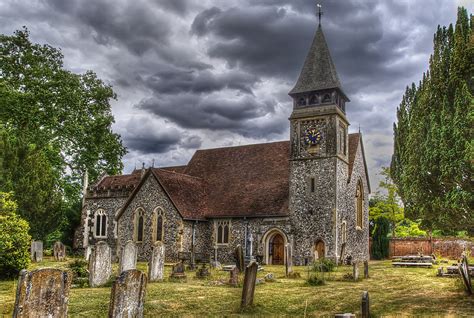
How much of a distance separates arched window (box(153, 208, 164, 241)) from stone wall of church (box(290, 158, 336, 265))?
8.47 metres

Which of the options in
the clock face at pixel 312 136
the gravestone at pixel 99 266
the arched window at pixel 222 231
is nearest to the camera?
the gravestone at pixel 99 266

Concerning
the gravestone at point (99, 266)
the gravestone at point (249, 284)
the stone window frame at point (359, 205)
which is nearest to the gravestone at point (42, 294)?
the gravestone at point (249, 284)

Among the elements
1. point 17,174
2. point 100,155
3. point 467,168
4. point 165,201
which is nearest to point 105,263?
point 467,168

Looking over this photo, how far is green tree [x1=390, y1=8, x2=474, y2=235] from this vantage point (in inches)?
470

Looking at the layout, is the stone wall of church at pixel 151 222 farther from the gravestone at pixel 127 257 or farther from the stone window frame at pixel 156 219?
the gravestone at pixel 127 257

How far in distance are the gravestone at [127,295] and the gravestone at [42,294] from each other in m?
0.78

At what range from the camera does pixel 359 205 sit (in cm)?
3475

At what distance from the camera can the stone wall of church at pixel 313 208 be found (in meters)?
29.4

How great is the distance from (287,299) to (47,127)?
28.2 meters

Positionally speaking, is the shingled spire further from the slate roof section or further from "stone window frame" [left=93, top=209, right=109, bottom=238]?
"stone window frame" [left=93, top=209, right=109, bottom=238]

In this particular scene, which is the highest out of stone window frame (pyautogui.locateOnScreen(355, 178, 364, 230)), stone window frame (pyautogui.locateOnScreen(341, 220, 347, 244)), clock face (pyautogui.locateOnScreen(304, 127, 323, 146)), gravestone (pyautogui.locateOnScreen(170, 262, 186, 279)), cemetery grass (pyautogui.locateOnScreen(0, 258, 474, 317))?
clock face (pyautogui.locateOnScreen(304, 127, 323, 146))

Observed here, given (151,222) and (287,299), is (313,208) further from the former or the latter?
(287,299)

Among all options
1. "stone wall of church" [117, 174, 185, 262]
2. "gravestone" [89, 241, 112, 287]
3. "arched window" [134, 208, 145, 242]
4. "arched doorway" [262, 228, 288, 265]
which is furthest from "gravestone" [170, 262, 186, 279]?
"arched window" [134, 208, 145, 242]

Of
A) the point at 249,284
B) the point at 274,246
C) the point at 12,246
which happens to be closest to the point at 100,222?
the point at 274,246
